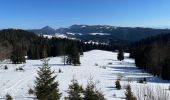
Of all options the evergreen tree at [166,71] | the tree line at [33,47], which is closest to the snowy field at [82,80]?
the evergreen tree at [166,71]

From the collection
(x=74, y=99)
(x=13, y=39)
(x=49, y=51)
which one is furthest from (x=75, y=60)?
(x=13, y=39)

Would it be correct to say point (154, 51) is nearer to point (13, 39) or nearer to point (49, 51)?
point (49, 51)

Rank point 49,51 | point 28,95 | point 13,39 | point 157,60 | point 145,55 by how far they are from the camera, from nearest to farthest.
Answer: point 28,95
point 157,60
point 145,55
point 49,51
point 13,39

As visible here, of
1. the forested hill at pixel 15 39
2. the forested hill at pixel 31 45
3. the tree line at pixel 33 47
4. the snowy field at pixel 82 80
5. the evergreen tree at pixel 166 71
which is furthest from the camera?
the forested hill at pixel 15 39

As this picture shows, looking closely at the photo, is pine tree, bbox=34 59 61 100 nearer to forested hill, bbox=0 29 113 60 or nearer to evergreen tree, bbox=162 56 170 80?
evergreen tree, bbox=162 56 170 80

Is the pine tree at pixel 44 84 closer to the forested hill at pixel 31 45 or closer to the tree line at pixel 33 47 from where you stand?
the tree line at pixel 33 47

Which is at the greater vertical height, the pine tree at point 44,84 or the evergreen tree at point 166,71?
the pine tree at point 44,84

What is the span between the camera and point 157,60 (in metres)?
80.2

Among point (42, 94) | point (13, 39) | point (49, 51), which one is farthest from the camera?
point (13, 39)

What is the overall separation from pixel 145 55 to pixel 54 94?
6506cm

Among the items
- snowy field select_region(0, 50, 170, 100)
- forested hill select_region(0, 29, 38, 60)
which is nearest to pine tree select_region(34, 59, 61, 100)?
snowy field select_region(0, 50, 170, 100)

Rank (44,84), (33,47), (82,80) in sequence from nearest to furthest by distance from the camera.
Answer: (44,84) < (82,80) < (33,47)

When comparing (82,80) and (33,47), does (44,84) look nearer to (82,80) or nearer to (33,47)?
(82,80)

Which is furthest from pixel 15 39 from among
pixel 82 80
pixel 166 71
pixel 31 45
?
pixel 82 80
